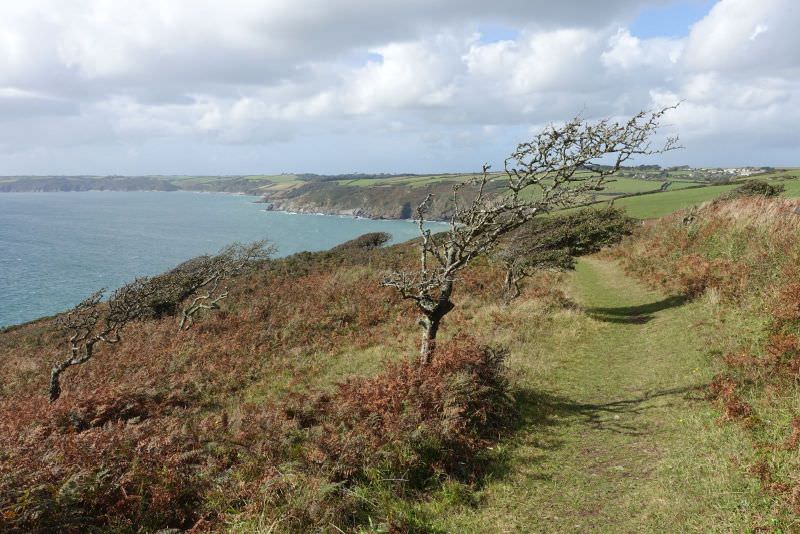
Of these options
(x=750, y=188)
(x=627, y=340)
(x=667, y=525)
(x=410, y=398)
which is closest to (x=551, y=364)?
(x=627, y=340)

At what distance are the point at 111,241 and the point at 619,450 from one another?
388ft

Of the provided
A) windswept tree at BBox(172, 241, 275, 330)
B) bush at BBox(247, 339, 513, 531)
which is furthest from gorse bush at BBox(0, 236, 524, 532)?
windswept tree at BBox(172, 241, 275, 330)

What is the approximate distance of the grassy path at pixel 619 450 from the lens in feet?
19.7

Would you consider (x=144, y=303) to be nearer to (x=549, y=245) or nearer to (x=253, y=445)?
(x=253, y=445)

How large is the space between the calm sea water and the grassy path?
56.0m

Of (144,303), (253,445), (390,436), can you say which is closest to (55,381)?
(144,303)

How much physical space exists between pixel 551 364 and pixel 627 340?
12.4 feet

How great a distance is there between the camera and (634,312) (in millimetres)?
18594

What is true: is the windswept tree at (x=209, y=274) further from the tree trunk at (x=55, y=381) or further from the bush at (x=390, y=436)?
the bush at (x=390, y=436)

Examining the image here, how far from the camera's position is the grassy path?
6.00 m

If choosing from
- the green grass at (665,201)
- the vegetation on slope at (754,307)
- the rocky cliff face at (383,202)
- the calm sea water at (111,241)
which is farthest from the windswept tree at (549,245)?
the rocky cliff face at (383,202)

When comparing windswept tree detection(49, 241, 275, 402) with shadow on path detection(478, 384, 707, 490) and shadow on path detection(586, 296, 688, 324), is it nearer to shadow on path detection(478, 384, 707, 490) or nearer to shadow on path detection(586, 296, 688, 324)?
shadow on path detection(478, 384, 707, 490)

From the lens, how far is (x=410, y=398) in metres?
9.10

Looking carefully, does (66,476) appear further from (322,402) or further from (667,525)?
(667,525)
